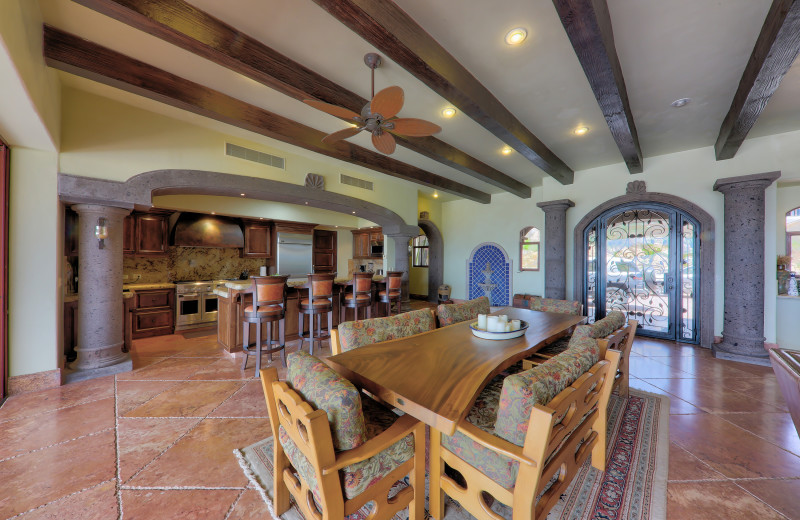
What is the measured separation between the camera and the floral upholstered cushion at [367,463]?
1178 millimetres

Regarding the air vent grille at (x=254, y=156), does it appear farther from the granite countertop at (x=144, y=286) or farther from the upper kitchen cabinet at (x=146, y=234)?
the granite countertop at (x=144, y=286)

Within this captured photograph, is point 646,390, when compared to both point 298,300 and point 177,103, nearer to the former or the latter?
point 298,300

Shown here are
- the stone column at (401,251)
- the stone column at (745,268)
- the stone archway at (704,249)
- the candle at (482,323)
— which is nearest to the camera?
the candle at (482,323)

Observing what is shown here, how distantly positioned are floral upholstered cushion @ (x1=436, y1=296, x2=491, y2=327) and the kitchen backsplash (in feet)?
17.0

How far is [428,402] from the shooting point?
121 cm

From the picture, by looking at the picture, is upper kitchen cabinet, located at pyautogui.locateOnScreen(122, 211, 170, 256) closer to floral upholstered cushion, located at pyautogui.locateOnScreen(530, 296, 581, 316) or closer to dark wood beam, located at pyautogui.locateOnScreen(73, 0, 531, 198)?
dark wood beam, located at pyautogui.locateOnScreen(73, 0, 531, 198)

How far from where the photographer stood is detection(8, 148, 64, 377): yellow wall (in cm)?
268

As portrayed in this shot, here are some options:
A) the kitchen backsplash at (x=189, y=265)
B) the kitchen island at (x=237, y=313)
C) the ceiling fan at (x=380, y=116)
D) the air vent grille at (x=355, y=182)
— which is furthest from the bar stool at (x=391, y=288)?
the kitchen backsplash at (x=189, y=265)

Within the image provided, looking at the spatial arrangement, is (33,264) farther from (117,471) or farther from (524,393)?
(524,393)

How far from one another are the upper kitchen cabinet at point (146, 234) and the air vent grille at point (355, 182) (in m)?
3.13

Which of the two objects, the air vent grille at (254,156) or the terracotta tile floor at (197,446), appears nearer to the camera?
the terracotta tile floor at (197,446)

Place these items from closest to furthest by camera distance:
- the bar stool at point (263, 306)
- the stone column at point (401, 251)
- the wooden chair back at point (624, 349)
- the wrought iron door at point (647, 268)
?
the wooden chair back at point (624, 349)
the bar stool at point (263, 306)
the wrought iron door at point (647, 268)
the stone column at point (401, 251)

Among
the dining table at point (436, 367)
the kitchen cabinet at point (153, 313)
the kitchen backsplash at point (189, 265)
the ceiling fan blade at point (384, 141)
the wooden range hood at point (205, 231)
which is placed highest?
the ceiling fan blade at point (384, 141)

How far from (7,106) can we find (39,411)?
236 centimetres
